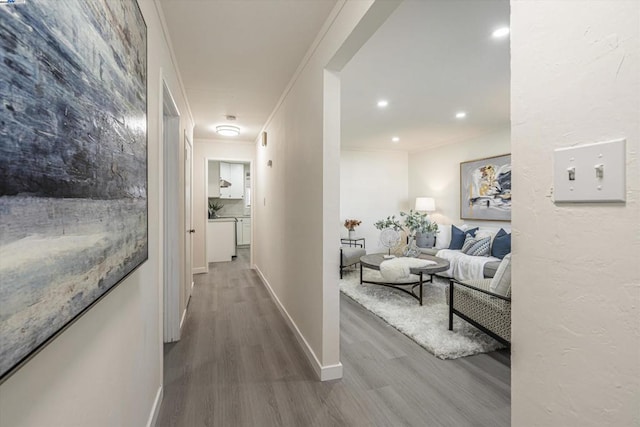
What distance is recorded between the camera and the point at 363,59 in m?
2.61

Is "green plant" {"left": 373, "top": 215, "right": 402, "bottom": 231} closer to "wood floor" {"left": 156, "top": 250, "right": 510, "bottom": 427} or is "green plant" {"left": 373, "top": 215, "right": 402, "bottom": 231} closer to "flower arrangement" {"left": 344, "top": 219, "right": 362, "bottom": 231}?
"flower arrangement" {"left": 344, "top": 219, "right": 362, "bottom": 231}

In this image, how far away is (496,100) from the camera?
3623mm

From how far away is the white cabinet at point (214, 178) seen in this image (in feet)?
24.3

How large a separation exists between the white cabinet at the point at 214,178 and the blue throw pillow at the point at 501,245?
239 inches

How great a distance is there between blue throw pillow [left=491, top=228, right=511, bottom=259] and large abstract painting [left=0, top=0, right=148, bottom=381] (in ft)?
14.9

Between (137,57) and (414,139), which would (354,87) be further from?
(414,139)

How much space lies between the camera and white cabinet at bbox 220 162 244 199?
7441 millimetres

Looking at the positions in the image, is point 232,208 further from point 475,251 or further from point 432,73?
point 432,73

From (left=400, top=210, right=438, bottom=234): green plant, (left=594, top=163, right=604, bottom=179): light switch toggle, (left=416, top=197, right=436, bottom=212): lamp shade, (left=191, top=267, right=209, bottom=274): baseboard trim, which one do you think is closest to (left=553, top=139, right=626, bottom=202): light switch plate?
(left=594, top=163, right=604, bottom=179): light switch toggle

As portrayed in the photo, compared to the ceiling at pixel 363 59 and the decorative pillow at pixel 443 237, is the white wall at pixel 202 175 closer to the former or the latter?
the ceiling at pixel 363 59

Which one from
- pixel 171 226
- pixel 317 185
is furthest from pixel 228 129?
pixel 317 185

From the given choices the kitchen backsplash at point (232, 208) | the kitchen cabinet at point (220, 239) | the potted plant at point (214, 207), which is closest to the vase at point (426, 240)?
the kitchen cabinet at point (220, 239)

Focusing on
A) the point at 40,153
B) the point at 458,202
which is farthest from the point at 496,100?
the point at 40,153

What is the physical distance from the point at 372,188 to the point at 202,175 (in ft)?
11.9
